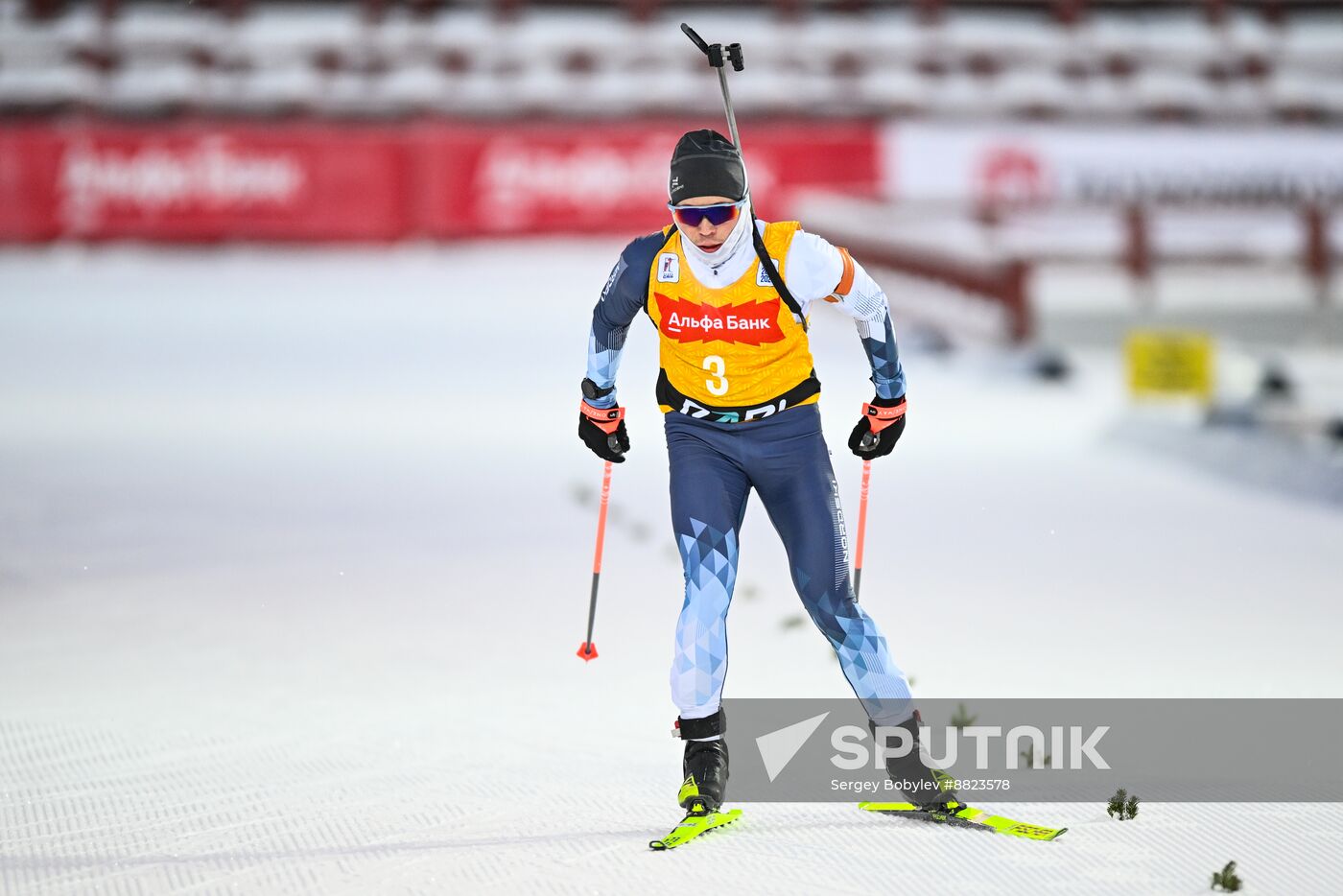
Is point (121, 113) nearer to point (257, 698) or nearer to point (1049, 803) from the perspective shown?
point (257, 698)

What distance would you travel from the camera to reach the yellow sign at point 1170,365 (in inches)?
420

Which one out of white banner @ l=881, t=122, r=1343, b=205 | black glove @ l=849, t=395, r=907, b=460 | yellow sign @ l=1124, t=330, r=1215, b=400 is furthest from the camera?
white banner @ l=881, t=122, r=1343, b=205

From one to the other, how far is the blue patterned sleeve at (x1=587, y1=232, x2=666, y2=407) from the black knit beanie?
0.20 metres

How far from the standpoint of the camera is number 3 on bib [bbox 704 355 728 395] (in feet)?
13.0

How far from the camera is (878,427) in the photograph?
4098mm

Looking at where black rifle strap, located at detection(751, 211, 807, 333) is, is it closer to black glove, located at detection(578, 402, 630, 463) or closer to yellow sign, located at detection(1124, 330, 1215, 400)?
black glove, located at detection(578, 402, 630, 463)

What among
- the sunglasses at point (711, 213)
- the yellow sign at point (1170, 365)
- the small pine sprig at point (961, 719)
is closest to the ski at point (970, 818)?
the small pine sprig at point (961, 719)

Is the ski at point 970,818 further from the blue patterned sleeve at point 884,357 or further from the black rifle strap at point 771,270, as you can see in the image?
the black rifle strap at point 771,270

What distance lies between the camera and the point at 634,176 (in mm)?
21594

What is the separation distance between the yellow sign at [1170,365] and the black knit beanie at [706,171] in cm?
756

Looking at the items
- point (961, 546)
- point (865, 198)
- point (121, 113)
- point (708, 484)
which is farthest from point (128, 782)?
point (121, 113)

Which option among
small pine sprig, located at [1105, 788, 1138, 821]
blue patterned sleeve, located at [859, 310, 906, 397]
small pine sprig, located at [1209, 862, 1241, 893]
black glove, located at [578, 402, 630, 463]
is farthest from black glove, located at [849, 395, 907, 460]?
small pine sprig, located at [1209, 862, 1241, 893]

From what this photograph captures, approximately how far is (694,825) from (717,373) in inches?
43.4

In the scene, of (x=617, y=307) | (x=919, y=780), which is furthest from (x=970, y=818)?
(x=617, y=307)
